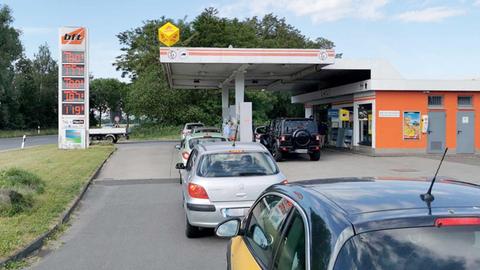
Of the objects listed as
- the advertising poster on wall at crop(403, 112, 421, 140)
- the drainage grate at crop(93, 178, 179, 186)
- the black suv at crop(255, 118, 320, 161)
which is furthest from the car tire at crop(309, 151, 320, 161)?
the drainage grate at crop(93, 178, 179, 186)

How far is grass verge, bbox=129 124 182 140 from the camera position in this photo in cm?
5107

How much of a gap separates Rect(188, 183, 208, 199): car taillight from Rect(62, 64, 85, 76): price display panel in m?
23.8

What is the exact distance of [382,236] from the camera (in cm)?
228

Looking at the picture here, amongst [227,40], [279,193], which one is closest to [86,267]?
[279,193]

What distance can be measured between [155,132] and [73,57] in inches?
958

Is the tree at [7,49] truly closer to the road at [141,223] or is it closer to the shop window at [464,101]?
the road at [141,223]

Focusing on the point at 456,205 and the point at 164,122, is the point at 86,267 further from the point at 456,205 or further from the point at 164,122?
the point at 164,122

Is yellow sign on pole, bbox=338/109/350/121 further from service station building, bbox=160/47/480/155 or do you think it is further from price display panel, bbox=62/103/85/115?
price display panel, bbox=62/103/85/115

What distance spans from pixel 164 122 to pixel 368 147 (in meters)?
34.2

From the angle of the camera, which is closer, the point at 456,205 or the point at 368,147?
the point at 456,205

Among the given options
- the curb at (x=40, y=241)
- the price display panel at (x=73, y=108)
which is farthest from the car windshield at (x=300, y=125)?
the price display panel at (x=73, y=108)

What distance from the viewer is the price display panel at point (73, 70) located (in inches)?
1165

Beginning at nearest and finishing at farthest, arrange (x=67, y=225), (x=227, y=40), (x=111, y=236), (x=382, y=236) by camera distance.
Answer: (x=382, y=236)
(x=111, y=236)
(x=67, y=225)
(x=227, y=40)

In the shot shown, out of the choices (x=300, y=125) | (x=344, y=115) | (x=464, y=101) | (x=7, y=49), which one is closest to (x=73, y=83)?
(x=300, y=125)
